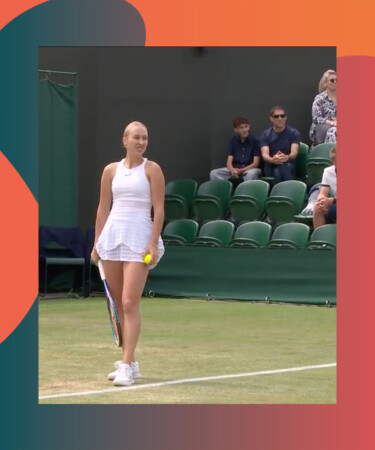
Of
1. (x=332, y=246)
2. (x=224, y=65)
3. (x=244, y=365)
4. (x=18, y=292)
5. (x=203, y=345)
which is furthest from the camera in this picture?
(x=224, y=65)

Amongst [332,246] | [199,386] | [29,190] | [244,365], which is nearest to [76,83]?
[332,246]

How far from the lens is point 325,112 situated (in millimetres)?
14953

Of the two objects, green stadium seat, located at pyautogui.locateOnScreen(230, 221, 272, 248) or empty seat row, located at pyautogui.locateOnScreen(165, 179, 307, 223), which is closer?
green stadium seat, located at pyautogui.locateOnScreen(230, 221, 272, 248)

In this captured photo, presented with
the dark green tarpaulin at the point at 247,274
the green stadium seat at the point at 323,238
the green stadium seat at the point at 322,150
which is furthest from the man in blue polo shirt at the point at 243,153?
the green stadium seat at the point at 323,238

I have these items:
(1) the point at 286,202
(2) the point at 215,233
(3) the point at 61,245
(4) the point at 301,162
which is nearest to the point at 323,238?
(1) the point at 286,202

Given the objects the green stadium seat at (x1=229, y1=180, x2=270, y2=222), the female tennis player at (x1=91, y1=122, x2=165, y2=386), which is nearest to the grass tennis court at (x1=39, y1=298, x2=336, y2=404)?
the female tennis player at (x1=91, y1=122, x2=165, y2=386)

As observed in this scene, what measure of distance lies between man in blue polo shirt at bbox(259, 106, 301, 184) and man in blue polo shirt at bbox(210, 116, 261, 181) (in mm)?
221

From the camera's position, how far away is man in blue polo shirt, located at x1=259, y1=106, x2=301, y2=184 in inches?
584

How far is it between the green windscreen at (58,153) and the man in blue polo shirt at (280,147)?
2.25m

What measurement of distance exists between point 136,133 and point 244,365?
2155 mm

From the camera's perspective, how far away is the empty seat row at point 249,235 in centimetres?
1337

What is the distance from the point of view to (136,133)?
7.37m

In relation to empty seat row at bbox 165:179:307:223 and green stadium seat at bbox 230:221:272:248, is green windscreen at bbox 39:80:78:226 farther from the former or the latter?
green stadium seat at bbox 230:221:272:248

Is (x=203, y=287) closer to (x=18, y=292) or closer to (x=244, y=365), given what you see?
(x=244, y=365)
